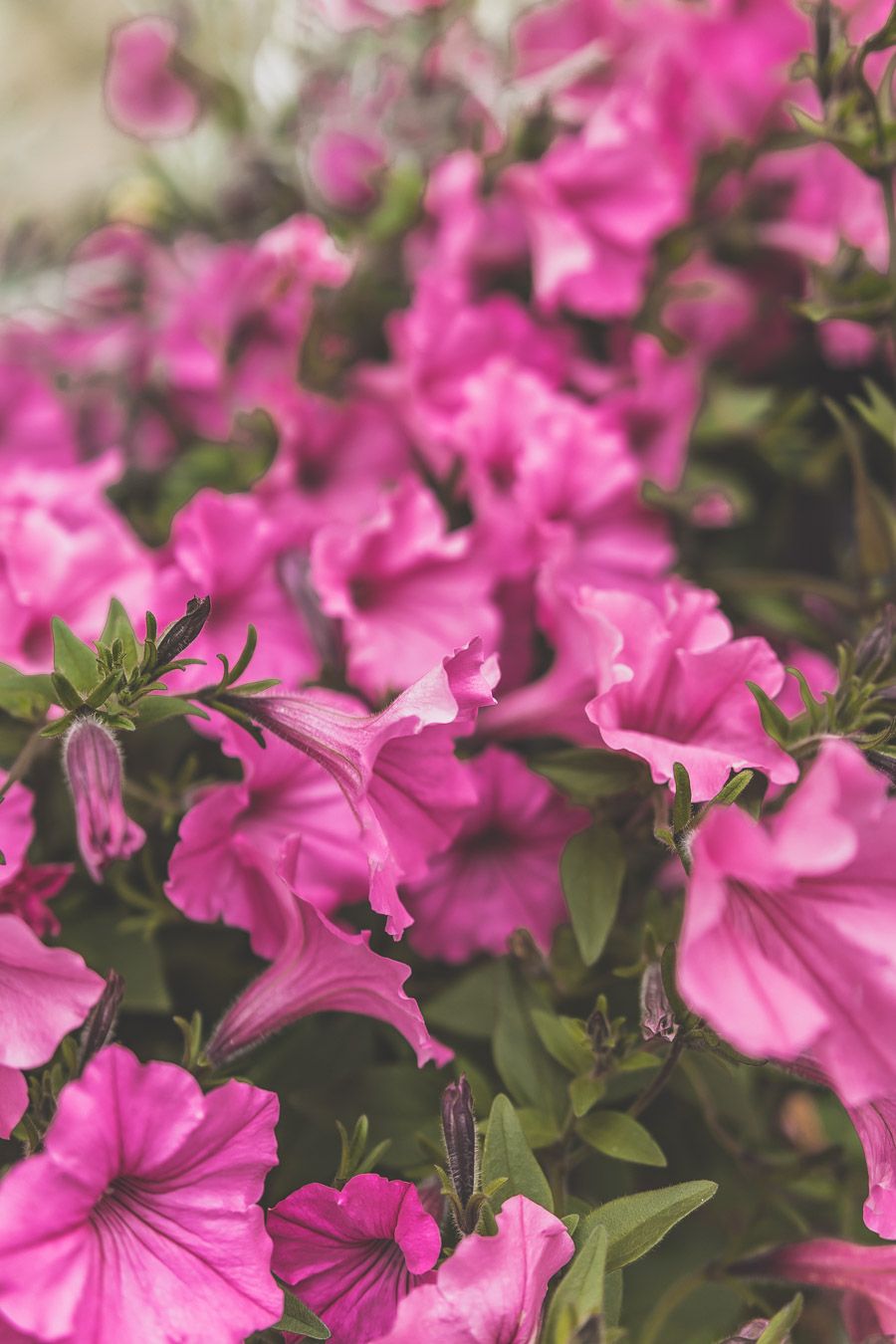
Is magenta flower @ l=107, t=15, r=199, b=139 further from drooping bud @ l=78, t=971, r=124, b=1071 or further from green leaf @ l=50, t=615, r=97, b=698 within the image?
drooping bud @ l=78, t=971, r=124, b=1071

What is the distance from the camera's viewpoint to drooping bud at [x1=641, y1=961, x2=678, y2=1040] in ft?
1.40

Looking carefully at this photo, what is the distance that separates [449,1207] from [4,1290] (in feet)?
0.52

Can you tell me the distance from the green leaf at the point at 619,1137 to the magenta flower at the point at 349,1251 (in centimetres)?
9

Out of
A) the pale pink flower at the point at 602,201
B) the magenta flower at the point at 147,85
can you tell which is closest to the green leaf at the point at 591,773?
the pale pink flower at the point at 602,201

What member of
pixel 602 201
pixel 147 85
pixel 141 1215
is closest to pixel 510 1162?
pixel 141 1215

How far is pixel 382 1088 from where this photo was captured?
528mm

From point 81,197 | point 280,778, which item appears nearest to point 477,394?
point 280,778

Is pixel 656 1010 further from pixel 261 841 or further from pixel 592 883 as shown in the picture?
pixel 261 841

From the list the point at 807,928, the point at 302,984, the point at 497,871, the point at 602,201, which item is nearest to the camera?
the point at 807,928

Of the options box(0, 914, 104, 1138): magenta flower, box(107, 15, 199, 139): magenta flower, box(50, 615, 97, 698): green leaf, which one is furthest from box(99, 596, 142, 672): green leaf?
box(107, 15, 199, 139): magenta flower

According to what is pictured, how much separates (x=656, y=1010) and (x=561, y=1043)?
0.09m

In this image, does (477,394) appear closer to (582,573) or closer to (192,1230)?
(582,573)

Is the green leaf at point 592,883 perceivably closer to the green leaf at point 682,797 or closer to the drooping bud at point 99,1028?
the green leaf at point 682,797

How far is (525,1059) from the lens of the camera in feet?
1.70
